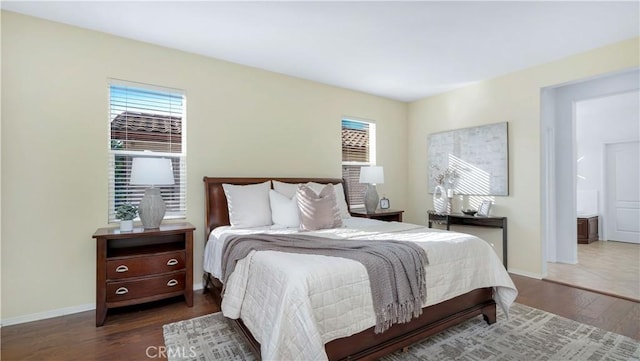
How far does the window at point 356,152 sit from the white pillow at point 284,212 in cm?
163

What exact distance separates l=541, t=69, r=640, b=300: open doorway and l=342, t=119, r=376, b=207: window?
7.72 ft

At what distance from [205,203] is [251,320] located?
6.03ft

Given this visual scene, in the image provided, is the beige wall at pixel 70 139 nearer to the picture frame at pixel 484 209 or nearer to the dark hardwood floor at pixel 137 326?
the dark hardwood floor at pixel 137 326

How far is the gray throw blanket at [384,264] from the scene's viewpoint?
1848 mm

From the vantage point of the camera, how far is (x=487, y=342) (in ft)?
7.38

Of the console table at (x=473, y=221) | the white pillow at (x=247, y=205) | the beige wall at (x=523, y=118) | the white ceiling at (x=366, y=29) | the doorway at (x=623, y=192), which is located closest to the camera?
the white ceiling at (x=366, y=29)

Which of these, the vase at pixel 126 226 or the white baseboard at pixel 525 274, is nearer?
the vase at pixel 126 226

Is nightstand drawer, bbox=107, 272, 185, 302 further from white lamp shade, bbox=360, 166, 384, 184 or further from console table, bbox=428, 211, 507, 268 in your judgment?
console table, bbox=428, 211, 507, 268

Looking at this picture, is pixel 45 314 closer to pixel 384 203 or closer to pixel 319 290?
pixel 319 290

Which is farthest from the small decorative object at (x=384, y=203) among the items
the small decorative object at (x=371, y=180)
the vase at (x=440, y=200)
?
the vase at (x=440, y=200)

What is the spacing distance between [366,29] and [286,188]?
1870mm

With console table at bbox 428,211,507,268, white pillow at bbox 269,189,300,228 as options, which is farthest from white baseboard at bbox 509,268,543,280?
white pillow at bbox 269,189,300,228

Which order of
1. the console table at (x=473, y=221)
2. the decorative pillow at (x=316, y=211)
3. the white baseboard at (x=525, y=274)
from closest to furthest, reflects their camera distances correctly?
1. the decorative pillow at (x=316, y=211)
2. the white baseboard at (x=525, y=274)
3. the console table at (x=473, y=221)

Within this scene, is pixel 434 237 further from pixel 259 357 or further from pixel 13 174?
pixel 13 174
